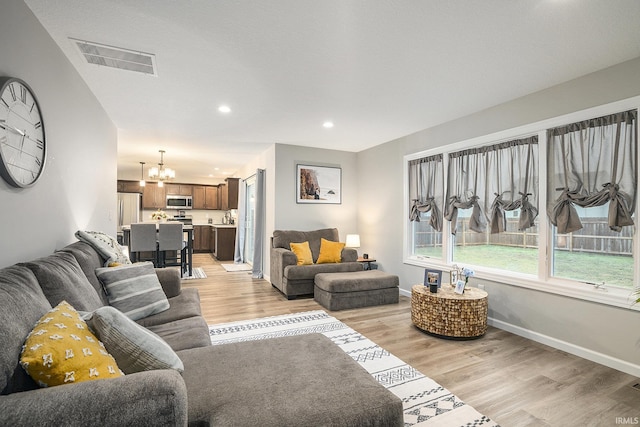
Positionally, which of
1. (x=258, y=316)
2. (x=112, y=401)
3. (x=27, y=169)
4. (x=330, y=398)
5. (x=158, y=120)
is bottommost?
(x=258, y=316)

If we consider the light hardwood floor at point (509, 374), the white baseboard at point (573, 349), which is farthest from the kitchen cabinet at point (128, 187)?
the white baseboard at point (573, 349)

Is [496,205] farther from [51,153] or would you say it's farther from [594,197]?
[51,153]

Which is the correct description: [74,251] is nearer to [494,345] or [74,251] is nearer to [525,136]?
[494,345]

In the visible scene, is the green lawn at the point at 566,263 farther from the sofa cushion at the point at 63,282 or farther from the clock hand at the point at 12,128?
the clock hand at the point at 12,128

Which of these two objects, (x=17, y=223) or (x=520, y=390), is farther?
(x=520, y=390)

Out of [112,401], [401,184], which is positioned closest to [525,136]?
[401,184]

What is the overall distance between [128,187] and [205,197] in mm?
2209

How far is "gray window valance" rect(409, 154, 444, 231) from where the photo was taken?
14.3 ft

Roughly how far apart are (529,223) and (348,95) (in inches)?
93.4

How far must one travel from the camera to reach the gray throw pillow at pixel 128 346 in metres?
1.17

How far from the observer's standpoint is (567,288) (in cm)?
288

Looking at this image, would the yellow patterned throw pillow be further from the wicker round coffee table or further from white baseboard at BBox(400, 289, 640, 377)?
white baseboard at BBox(400, 289, 640, 377)

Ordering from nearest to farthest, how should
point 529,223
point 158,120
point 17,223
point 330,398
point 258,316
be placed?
point 330,398, point 17,223, point 529,223, point 258,316, point 158,120

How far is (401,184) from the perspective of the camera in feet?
16.3
